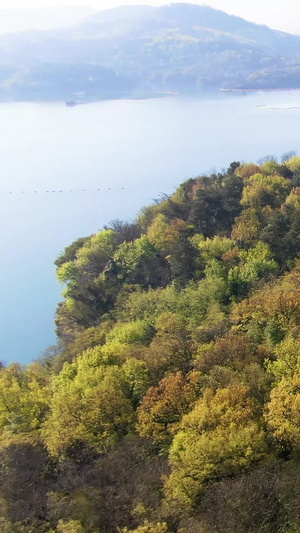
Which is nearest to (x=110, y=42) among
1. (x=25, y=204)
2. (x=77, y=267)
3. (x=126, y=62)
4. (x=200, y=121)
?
(x=126, y=62)

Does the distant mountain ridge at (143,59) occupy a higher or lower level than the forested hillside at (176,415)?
higher

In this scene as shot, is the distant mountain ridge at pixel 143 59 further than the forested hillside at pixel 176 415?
Yes

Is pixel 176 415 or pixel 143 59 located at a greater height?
pixel 143 59

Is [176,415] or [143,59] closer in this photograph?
[176,415]

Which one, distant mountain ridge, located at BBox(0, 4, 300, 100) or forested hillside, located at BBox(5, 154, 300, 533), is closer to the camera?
forested hillside, located at BBox(5, 154, 300, 533)

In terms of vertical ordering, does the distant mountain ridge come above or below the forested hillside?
above
